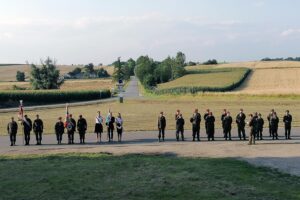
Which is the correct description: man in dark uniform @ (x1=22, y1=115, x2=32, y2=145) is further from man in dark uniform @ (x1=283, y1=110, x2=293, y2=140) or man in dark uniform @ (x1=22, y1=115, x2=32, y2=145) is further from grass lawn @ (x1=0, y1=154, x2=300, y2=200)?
man in dark uniform @ (x1=283, y1=110, x2=293, y2=140)

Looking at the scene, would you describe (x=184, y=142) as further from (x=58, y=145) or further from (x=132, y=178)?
(x=132, y=178)

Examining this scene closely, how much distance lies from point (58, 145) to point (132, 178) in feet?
40.3

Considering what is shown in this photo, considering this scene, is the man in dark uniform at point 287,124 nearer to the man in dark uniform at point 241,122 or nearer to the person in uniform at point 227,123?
the man in dark uniform at point 241,122

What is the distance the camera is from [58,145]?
86.7ft

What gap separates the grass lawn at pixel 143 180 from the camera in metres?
12.8

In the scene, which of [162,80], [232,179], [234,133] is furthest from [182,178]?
[162,80]

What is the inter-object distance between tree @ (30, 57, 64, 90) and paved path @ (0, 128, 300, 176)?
67.6m

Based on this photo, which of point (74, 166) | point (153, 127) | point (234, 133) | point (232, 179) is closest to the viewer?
point (232, 179)

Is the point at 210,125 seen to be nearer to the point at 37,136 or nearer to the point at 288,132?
the point at 288,132

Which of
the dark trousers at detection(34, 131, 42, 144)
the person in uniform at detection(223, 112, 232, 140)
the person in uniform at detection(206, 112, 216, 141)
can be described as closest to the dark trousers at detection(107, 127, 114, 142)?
the dark trousers at detection(34, 131, 42, 144)

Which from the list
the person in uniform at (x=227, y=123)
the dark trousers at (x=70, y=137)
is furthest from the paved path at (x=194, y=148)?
the dark trousers at (x=70, y=137)

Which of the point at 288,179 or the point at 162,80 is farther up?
the point at 162,80

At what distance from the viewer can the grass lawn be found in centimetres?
1277

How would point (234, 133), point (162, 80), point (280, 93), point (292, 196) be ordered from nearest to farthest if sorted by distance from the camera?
1. point (292, 196)
2. point (234, 133)
3. point (280, 93)
4. point (162, 80)
